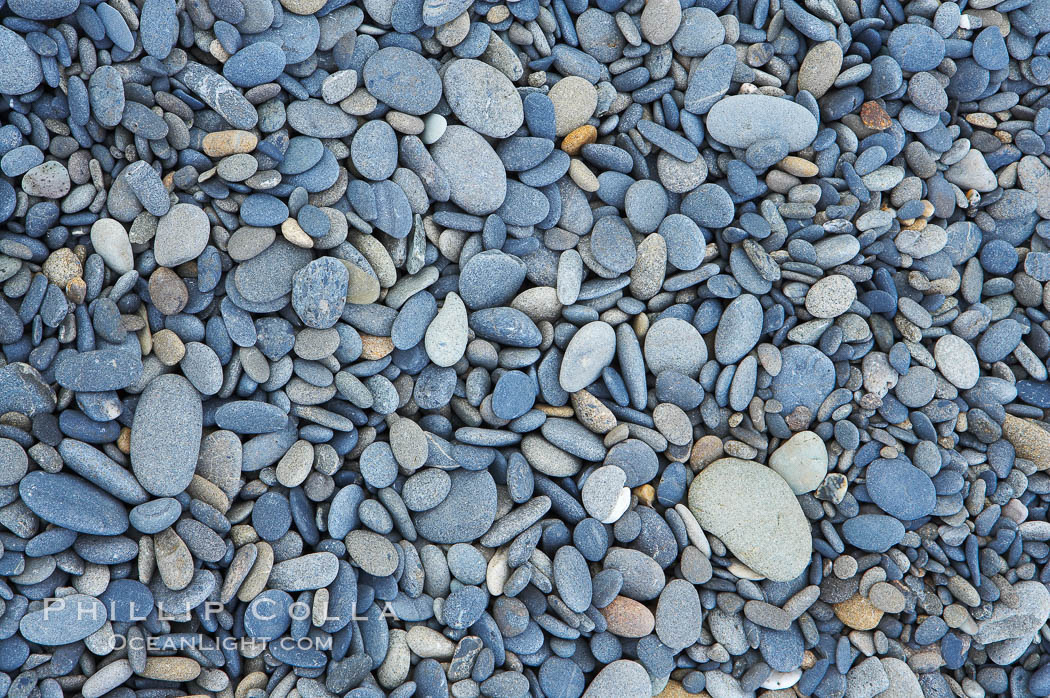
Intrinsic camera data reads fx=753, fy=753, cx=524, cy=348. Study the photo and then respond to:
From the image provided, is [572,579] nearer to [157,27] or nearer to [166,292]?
[166,292]

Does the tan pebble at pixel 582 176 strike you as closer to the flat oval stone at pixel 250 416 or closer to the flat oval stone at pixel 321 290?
the flat oval stone at pixel 321 290

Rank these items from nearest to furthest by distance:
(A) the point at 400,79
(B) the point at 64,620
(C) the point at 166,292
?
(B) the point at 64,620 < (C) the point at 166,292 < (A) the point at 400,79

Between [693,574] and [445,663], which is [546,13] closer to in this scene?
[693,574]

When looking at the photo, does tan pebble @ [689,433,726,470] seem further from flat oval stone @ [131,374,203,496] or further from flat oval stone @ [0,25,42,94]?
flat oval stone @ [0,25,42,94]

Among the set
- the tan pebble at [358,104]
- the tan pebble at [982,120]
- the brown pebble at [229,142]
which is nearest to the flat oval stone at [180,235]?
the brown pebble at [229,142]

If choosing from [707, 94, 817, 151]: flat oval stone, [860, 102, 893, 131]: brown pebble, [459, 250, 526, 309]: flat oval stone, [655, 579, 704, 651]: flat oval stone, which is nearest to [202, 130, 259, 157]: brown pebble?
[459, 250, 526, 309]: flat oval stone

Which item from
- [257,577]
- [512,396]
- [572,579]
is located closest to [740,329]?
[512,396]
